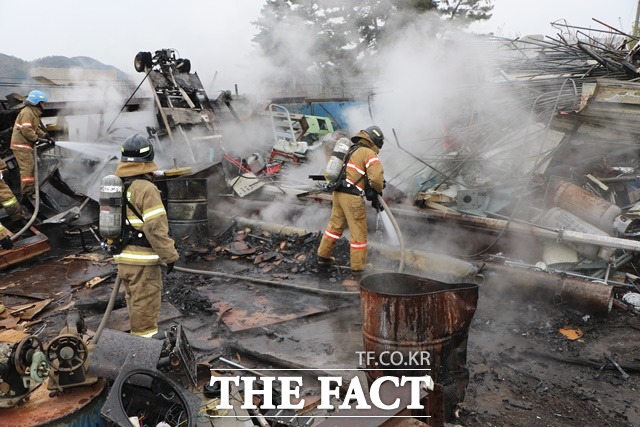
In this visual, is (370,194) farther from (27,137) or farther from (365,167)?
(27,137)

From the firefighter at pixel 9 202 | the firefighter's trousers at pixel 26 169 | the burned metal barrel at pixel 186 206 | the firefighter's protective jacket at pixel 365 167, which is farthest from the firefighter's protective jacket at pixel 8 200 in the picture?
the firefighter's protective jacket at pixel 365 167

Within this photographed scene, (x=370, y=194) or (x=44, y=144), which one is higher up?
(x=44, y=144)

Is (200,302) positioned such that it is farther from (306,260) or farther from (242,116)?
(242,116)

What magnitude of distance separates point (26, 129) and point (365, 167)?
5804mm

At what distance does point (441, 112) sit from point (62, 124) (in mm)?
8269

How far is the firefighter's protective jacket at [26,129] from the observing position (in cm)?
791

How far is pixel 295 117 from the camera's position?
12594 mm

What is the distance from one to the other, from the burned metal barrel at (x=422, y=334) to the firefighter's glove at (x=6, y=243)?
570 cm

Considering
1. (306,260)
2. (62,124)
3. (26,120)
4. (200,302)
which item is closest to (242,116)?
(62,124)

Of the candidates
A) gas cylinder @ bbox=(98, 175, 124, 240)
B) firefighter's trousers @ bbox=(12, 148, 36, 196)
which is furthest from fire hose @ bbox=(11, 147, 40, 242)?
gas cylinder @ bbox=(98, 175, 124, 240)

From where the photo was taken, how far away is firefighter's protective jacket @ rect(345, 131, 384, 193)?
5.88m

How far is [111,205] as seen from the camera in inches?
154

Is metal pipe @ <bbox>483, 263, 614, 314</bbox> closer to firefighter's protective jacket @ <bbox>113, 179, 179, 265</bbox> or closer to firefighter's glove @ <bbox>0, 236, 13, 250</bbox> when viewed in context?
firefighter's protective jacket @ <bbox>113, 179, 179, 265</bbox>

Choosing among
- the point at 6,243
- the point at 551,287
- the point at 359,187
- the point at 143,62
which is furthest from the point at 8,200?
the point at 551,287
